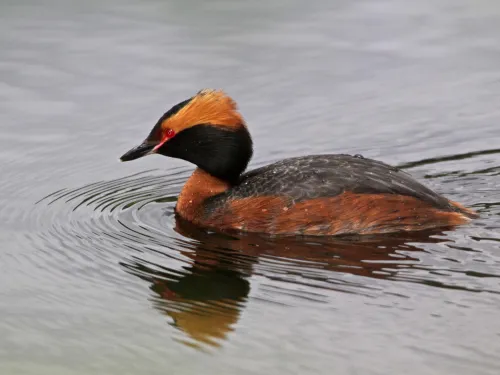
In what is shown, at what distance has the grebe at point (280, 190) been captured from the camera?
9.93m

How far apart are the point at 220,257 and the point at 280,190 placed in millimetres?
1003

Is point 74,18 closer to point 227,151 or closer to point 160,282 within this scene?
point 227,151

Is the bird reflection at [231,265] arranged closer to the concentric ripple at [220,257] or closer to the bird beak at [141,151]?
the concentric ripple at [220,257]

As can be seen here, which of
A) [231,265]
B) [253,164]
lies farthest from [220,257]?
[253,164]

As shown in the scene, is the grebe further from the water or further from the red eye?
the water

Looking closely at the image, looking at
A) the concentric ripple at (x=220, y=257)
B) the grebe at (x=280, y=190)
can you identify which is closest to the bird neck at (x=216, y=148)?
the grebe at (x=280, y=190)

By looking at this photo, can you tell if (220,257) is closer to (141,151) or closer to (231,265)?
(231,265)

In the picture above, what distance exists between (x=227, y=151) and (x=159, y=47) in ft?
13.4

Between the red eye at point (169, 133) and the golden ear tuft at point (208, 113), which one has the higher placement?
the golden ear tuft at point (208, 113)

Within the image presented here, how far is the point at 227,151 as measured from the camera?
10.4 meters

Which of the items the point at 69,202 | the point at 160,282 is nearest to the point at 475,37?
the point at 69,202

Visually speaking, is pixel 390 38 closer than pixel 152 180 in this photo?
No

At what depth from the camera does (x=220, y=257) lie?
9.26 m

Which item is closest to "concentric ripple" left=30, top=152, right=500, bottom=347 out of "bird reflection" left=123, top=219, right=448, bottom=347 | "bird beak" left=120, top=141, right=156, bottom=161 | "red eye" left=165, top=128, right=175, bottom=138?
"bird reflection" left=123, top=219, right=448, bottom=347
